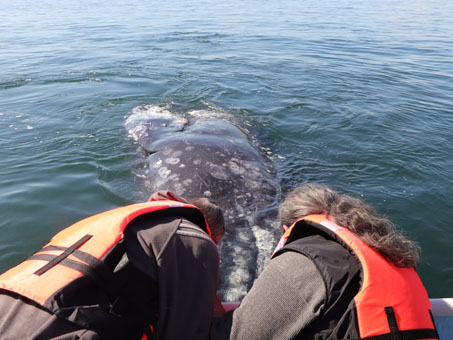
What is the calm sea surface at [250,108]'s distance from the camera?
5.47 m

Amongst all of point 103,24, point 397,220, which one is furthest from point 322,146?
point 103,24

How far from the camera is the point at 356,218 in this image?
8.24 ft

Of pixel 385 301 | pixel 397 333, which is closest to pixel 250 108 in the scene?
pixel 385 301

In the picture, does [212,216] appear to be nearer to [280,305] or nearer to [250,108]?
[280,305]

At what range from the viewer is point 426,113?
9086 millimetres

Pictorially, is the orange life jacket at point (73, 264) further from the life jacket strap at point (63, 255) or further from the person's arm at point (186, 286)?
the person's arm at point (186, 286)

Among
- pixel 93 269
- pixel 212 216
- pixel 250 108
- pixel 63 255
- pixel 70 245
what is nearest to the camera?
pixel 93 269

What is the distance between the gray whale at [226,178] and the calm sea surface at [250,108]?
1.42ft

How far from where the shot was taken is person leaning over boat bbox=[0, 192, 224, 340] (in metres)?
1.86

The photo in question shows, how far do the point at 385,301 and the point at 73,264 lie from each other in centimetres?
181

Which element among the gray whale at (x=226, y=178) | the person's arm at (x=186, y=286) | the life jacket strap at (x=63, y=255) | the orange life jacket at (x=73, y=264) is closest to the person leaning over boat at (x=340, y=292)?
the person's arm at (x=186, y=286)

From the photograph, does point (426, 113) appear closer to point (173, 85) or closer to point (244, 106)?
point (244, 106)

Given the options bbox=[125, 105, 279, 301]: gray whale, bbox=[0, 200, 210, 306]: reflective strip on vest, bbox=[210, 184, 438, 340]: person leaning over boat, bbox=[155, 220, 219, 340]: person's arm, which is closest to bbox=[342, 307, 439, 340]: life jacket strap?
bbox=[210, 184, 438, 340]: person leaning over boat

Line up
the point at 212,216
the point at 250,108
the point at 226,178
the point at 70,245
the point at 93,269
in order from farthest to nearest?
the point at 250,108, the point at 226,178, the point at 212,216, the point at 70,245, the point at 93,269
